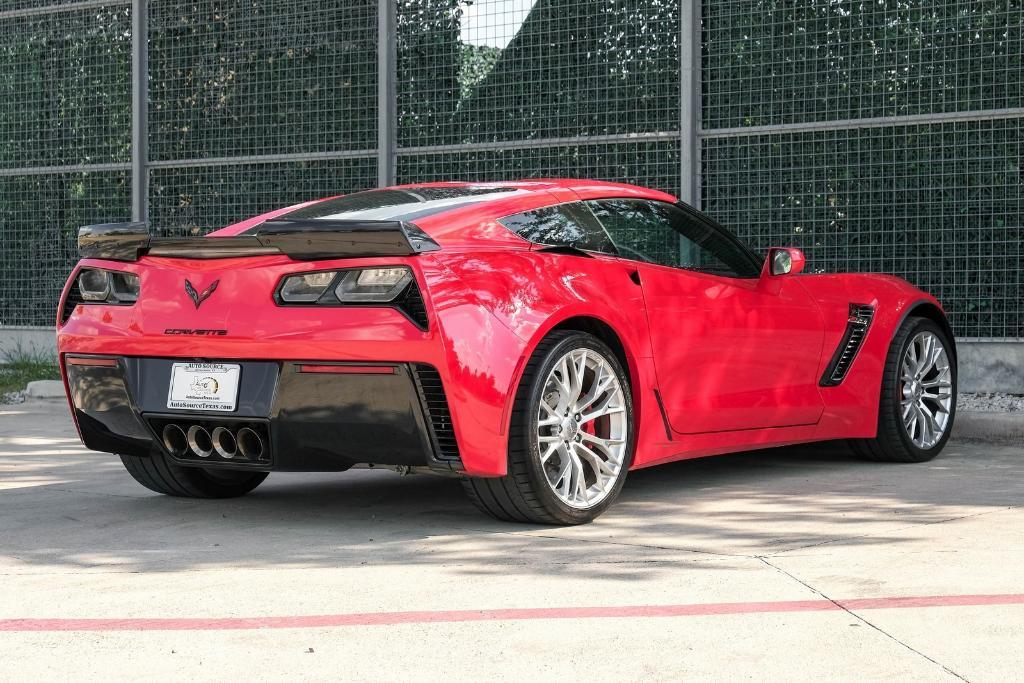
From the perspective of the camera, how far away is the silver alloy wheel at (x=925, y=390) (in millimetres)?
7156

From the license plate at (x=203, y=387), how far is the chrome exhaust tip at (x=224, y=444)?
11cm

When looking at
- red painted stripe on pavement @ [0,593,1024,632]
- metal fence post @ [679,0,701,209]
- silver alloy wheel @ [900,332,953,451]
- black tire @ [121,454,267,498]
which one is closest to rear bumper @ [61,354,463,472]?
black tire @ [121,454,267,498]

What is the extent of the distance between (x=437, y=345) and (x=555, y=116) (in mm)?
7189

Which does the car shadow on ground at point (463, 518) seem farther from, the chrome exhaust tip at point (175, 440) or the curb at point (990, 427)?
the curb at point (990, 427)

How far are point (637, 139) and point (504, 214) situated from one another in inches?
241

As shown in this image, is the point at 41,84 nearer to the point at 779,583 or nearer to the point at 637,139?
the point at 637,139

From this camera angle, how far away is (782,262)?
6406mm

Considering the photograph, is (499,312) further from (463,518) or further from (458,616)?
(458,616)

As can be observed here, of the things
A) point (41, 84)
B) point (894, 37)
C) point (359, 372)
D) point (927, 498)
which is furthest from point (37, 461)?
point (41, 84)

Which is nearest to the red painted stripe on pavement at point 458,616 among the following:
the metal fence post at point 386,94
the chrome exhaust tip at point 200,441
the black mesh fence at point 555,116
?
the chrome exhaust tip at point 200,441

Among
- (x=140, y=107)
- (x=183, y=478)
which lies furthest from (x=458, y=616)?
(x=140, y=107)

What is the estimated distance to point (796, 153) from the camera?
10.6 meters

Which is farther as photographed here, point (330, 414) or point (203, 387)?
point (203, 387)

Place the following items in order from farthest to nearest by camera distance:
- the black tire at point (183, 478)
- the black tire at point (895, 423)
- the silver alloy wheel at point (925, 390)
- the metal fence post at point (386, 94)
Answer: the metal fence post at point (386, 94) < the silver alloy wheel at point (925, 390) < the black tire at point (895, 423) < the black tire at point (183, 478)
